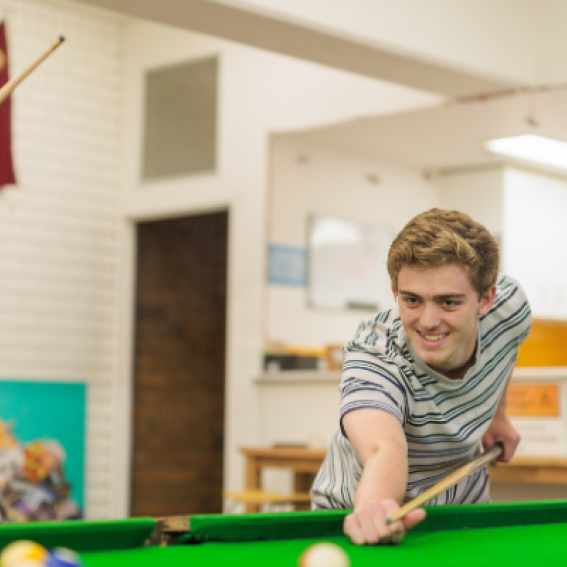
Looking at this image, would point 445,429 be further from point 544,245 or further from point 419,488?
point 544,245

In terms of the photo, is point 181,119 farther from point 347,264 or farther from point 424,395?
point 424,395

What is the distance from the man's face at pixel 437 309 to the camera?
1980mm

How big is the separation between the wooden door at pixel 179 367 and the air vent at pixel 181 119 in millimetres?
545

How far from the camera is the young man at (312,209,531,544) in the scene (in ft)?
6.31

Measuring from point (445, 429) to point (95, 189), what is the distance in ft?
15.2

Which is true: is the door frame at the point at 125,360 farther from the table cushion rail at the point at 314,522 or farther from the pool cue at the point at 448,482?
the table cushion rail at the point at 314,522

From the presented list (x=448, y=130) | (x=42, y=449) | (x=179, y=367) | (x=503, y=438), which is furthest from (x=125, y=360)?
(x=503, y=438)

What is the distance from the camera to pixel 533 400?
4.31 meters

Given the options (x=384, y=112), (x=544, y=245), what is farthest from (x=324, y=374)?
(x=544, y=245)

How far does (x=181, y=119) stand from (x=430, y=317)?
447 centimetres

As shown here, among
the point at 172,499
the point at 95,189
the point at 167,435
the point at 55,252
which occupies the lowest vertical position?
the point at 172,499

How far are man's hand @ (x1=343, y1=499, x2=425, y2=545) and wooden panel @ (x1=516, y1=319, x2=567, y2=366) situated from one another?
117 inches

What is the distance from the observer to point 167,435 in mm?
6621

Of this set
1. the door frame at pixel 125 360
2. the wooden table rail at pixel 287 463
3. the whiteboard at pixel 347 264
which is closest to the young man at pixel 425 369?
the wooden table rail at pixel 287 463
